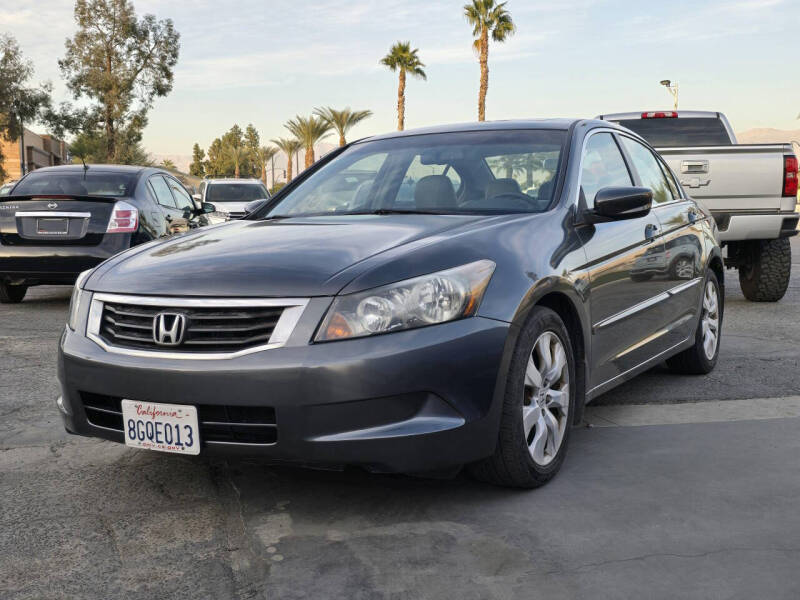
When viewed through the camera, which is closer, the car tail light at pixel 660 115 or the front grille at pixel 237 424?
the front grille at pixel 237 424

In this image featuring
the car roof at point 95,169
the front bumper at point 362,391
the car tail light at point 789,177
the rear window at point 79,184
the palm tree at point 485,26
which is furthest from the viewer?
the palm tree at point 485,26

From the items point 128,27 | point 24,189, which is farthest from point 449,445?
point 128,27

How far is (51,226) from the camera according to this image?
28.6 feet

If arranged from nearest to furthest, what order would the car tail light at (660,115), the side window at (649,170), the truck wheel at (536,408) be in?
the truck wheel at (536,408) → the side window at (649,170) → the car tail light at (660,115)

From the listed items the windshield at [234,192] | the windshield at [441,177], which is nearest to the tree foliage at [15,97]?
the windshield at [234,192]

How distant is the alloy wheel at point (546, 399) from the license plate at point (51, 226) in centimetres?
628

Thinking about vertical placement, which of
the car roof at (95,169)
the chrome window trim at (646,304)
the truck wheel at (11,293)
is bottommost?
the truck wheel at (11,293)

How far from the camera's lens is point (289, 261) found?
3.29 metres

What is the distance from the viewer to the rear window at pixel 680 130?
10.4 meters

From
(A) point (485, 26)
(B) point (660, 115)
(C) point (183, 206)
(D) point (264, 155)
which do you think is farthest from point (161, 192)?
(D) point (264, 155)

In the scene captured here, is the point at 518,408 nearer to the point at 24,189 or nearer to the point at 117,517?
the point at 117,517

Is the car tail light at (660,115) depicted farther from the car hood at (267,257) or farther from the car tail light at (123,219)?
the car hood at (267,257)

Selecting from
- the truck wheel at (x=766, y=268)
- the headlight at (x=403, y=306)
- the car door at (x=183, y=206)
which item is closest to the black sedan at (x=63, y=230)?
the car door at (x=183, y=206)

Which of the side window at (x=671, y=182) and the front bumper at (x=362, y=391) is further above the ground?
the side window at (x=671, y=182)
